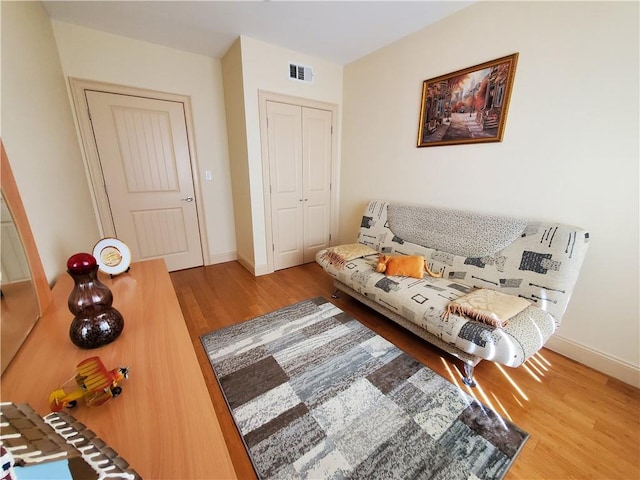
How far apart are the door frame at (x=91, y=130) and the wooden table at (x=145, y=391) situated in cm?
193

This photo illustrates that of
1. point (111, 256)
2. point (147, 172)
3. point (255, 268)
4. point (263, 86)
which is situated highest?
point (263, 86)

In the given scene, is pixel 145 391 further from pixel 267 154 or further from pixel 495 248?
pixel 267 154

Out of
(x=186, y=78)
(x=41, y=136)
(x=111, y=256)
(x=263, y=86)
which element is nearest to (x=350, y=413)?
(x=111, y=256)

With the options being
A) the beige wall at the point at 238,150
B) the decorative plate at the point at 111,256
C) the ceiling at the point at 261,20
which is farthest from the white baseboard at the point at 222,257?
the ceiling at the point at 261,20

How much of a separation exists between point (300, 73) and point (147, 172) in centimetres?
195

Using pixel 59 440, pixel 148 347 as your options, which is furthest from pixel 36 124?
pixel 59 440

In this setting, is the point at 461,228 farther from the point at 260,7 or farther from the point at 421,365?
the point at 260,7

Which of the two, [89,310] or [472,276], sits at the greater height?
[89,310]

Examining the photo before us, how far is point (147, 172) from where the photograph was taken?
274 cm

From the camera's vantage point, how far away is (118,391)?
689mm

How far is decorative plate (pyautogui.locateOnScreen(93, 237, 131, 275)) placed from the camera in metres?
1.41

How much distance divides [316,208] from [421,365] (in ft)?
7.10

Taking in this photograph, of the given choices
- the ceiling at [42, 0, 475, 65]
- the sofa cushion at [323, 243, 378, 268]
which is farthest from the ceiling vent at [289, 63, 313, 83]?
the sofa cushion at [323, 243, 378, 268]

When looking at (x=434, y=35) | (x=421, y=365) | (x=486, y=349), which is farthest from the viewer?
(x=434, y=35)
